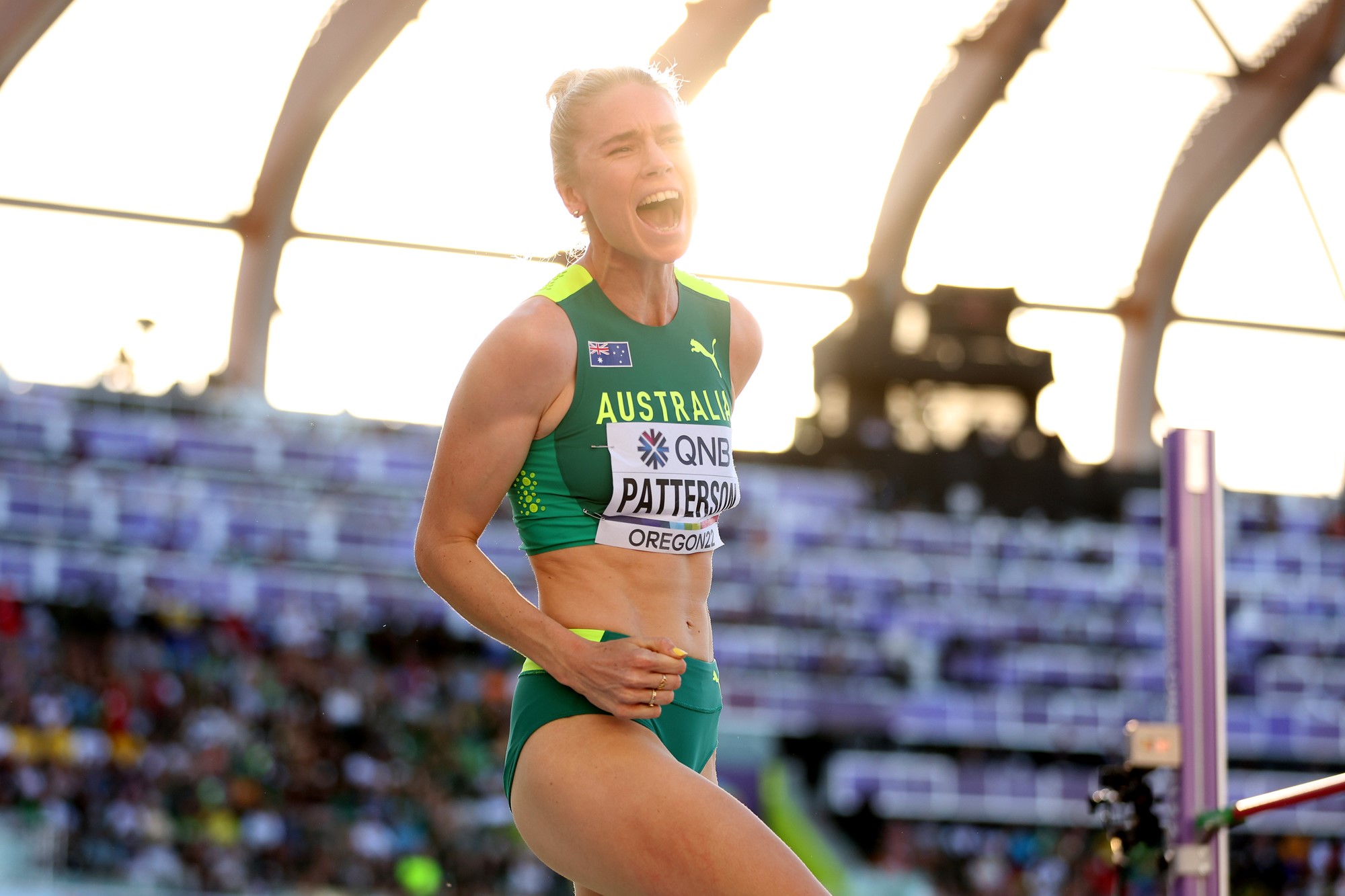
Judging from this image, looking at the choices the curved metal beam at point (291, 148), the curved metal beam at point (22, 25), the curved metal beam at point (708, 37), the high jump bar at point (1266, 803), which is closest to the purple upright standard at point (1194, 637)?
the high jump bar at point (1266, 803)

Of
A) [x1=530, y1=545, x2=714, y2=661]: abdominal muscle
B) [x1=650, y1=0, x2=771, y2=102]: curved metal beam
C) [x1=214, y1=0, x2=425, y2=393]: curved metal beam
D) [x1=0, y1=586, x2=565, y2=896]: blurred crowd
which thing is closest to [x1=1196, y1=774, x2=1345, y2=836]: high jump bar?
[x1=530, y1=545, x2=714, y2=661]: abdominal muscle

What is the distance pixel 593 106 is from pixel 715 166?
24.0 feet

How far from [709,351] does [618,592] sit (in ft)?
1.10

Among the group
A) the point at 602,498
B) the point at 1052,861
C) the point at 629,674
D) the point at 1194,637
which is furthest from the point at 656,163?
the point at 1052,861

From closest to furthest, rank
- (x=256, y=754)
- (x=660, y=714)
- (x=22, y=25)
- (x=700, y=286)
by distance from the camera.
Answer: (x=660, y=714), (x=700, y=286), (x=22, y=25), (x=256, y=754)

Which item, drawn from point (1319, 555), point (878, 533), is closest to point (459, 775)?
point (878, 533)

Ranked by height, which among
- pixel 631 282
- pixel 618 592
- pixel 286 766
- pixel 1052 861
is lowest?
pixel 1052 861

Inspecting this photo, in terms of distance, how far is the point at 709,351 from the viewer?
1679 millimetres

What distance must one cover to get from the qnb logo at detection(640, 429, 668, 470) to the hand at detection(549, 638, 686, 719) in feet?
0.70

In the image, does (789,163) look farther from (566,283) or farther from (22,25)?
(566,283)

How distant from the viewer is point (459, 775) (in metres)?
10.9

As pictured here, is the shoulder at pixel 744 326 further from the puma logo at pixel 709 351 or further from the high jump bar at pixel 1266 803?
the high jump bar at pixel 1266 803

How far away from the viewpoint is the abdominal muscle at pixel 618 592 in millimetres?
1511

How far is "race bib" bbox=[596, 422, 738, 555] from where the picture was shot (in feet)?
4.99
